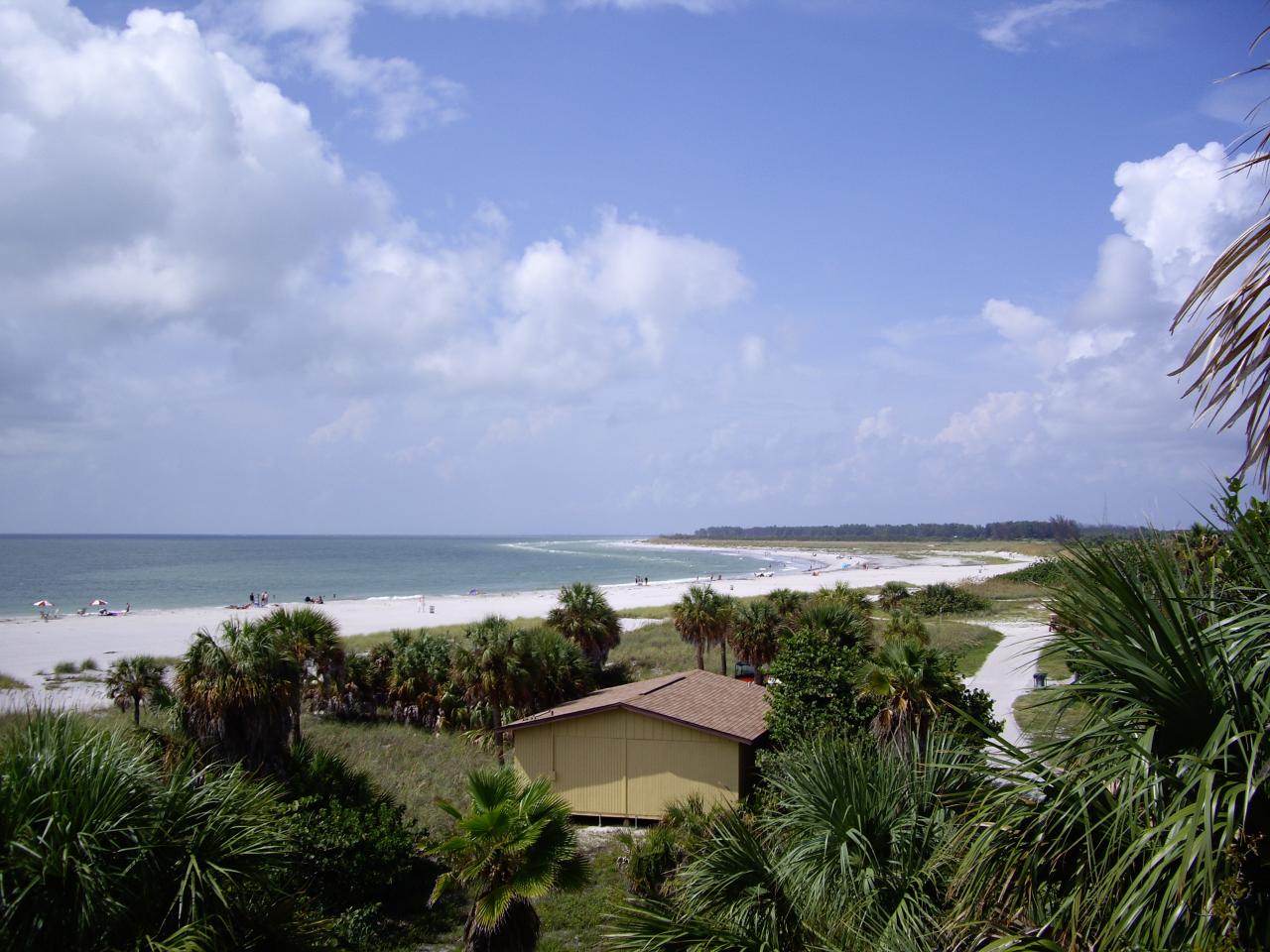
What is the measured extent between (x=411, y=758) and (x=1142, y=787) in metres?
26.6

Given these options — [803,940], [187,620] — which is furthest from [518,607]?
[803,940]

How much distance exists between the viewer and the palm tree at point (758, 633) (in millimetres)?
35375

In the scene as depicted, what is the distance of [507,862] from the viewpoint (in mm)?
11773

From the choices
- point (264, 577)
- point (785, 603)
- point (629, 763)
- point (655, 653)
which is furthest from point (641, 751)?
point (264, 577)

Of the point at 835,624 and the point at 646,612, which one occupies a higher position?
the point at 835,624

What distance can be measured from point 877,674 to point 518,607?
221ft

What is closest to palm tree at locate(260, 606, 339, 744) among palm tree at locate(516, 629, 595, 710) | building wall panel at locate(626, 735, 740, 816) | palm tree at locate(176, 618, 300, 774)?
palm tree at locate(176, 618, 300, 774)

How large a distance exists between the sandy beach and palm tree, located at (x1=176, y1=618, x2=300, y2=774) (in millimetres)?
13573

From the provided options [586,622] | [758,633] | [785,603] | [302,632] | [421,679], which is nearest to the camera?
[302,632]

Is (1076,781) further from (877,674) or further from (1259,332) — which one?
(877,674)

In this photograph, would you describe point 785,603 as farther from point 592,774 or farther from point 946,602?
point 946,602

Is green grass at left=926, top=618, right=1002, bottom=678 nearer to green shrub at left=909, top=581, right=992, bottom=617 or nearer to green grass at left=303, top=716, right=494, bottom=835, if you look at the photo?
green shrub at left=909, top=581, right=992, bottom=617

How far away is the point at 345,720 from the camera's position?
34312 mm

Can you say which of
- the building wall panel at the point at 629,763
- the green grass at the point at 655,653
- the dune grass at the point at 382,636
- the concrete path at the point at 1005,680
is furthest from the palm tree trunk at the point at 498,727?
the dune grass at the point at 382,636
